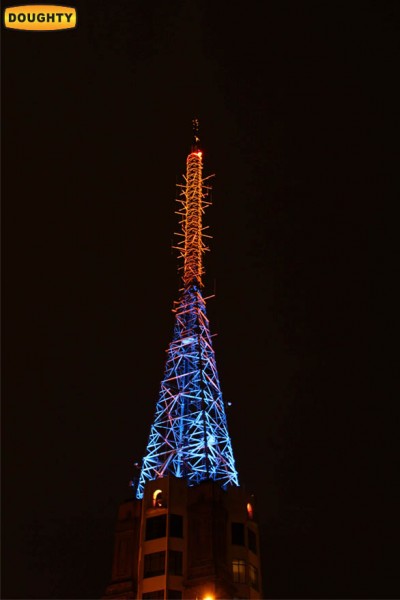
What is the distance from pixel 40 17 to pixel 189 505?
40055 mm

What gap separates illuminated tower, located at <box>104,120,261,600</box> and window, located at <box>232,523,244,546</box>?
0.28ft

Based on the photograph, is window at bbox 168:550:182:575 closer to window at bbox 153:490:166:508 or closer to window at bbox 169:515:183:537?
window at bbox 169:515:183:537

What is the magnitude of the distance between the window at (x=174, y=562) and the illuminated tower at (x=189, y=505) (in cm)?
7

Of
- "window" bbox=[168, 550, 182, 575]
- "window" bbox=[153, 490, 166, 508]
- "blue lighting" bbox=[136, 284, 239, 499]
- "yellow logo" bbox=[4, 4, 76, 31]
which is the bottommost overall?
"window" bbox=[168, 550, 182, 575]

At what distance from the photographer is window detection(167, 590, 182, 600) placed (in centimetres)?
5503

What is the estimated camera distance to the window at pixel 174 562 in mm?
56287

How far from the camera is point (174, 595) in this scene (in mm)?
55250

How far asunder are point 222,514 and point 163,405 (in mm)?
17104

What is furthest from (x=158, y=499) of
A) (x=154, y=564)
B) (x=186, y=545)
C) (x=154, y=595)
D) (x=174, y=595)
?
(x=174, y=595)

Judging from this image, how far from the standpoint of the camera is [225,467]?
222ft

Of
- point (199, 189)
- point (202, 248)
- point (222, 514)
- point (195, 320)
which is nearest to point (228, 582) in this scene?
point (222, 514)

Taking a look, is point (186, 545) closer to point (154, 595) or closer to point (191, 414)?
point (154, 595)

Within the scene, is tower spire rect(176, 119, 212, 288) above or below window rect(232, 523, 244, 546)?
above

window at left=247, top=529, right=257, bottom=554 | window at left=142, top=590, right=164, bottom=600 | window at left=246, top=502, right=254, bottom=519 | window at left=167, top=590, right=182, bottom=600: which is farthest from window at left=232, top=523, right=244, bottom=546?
window at left=142, top=590, right=164, bottom=600
